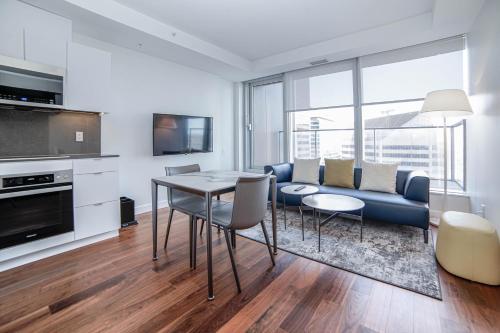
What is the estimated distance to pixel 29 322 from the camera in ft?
5.09

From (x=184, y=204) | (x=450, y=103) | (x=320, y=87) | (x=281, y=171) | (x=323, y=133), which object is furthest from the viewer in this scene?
(x=323, y=133)

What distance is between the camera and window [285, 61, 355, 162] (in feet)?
14.5

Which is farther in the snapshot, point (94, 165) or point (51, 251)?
point (94, 165)

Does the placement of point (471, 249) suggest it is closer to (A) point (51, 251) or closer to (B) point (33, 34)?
(A) point (51, 251)

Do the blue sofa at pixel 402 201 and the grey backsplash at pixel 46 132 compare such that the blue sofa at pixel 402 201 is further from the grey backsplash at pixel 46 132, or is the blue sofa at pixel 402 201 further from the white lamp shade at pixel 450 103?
the grey backsplash at pixel 46 132

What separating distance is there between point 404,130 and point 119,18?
14.1 ft

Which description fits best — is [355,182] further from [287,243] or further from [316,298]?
[316,298]

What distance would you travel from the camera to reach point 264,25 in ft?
11.4

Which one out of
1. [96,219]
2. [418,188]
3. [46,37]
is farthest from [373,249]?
[46,37]

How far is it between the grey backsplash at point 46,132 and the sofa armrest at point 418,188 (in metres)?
4.15

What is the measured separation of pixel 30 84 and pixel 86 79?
21.4 inches

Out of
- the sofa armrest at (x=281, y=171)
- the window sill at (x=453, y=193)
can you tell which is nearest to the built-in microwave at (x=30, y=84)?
the sofa armrest at (x=281, y=171)

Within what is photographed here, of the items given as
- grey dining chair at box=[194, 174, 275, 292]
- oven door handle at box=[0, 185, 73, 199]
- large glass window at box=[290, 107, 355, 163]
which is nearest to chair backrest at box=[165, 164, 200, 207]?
grey dining chair at box=[194, 174, 275, 292]

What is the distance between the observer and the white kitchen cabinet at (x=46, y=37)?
250 centimetres
